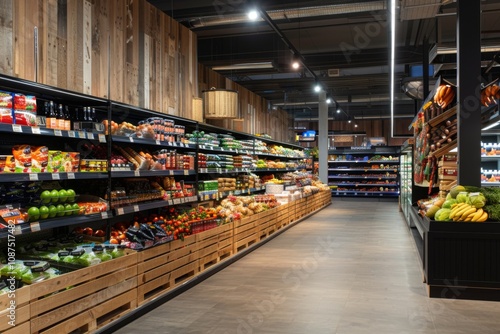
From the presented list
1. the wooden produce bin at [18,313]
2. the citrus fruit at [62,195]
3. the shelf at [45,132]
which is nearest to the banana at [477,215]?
the shelf at [45,132]

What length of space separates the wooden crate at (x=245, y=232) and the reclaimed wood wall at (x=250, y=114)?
2.24 meters

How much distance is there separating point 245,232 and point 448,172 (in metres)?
3.14

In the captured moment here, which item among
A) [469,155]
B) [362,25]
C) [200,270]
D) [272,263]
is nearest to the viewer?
[469,155]

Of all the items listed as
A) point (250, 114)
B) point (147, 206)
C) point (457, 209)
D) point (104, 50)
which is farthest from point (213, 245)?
point (250, 114)

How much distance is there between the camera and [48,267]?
135 inches

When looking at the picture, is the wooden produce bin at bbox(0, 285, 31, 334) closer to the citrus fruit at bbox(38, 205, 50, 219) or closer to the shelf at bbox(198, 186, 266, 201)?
the citrus fruit at bbox(38, 205, 50, 219)

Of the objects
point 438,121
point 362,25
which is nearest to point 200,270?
point 438,121

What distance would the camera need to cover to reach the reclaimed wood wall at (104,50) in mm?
3885

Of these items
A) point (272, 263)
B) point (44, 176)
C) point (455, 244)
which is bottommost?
point (272, 263)

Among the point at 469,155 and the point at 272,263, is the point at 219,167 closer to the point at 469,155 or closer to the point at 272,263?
the point at 272,263

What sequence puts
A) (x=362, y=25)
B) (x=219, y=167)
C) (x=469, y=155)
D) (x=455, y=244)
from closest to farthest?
1. (x=455, y=244)
2. (x=469, y=155)
3. (x=219, y=167)
4. (x=362, y=25)

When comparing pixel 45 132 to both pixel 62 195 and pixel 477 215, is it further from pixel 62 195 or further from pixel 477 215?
pixel 477 215

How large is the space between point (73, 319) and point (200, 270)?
2328 millimetres

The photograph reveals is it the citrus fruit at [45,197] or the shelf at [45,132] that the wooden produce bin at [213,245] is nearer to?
the shelf at [45,132]
